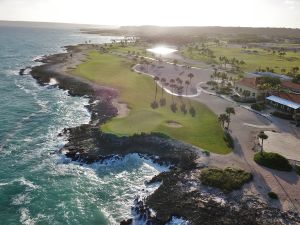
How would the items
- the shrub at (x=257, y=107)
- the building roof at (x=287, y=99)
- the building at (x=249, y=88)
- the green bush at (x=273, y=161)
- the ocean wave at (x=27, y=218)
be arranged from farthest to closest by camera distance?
1. the building at (x=249, y=88)
2. the shrub at (x=257, y=107)
3. the building roof at (x=287, y=99)
4. the green bush at (x=273, y=161)
5. the ocean wave at (x=27, y=218)

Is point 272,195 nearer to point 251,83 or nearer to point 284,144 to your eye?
point 284,144

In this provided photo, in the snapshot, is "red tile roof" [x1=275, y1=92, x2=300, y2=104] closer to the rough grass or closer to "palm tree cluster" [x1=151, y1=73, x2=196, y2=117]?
"palm tree cluster" [x1=151, y1=73, x2=196, y2=117]

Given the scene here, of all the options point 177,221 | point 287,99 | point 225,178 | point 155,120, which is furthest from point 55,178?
point 287,99

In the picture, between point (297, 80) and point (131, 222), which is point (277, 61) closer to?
point (297, 80)

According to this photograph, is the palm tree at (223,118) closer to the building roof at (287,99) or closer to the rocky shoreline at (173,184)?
the rocky shoreline at (173,184)

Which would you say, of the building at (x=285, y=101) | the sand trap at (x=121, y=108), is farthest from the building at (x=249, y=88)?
the sand trap at (x=121, y=108)

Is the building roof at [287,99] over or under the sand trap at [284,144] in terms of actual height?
over

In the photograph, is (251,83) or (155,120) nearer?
(155,120)
